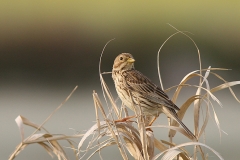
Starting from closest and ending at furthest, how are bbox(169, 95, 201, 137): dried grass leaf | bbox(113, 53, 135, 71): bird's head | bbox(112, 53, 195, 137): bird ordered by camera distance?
bbox(169, 95, 201, 137): dried grass leaf → bbox(112, 53, 195, 137): bird → bbox(113, 53, 135, 71): bird's head

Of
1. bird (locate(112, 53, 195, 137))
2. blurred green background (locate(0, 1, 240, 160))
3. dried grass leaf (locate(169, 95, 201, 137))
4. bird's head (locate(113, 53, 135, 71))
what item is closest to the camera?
dried grass leaf (locate(169, 95, 201, 137))

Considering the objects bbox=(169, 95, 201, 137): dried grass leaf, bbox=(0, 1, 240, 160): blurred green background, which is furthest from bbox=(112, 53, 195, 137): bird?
bbox=(0, 1, 240, 160): blurred green background

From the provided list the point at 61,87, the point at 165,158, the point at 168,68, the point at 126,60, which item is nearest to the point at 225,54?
the point at 168,68

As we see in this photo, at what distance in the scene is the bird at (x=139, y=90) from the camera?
4.99 metres

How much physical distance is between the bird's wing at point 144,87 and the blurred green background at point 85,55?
11.4ft

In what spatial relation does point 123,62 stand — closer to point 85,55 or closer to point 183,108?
point 183,108

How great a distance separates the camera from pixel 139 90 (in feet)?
17.5

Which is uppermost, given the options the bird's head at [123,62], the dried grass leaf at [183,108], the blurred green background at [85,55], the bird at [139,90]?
the blurred green background at [85,55]

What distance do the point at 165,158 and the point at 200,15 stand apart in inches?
403

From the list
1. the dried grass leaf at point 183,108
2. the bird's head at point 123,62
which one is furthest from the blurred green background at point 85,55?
the dried grass leaf at point 183,108

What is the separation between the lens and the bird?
16.4ft

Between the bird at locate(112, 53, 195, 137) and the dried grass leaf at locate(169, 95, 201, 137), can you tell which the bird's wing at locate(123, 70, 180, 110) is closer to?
the bird at locate(112, 53, 195, 137)

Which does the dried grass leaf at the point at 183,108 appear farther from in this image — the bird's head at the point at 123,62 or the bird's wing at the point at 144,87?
the bird's head at the point at 123,62

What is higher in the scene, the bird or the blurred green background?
the blurred green background
